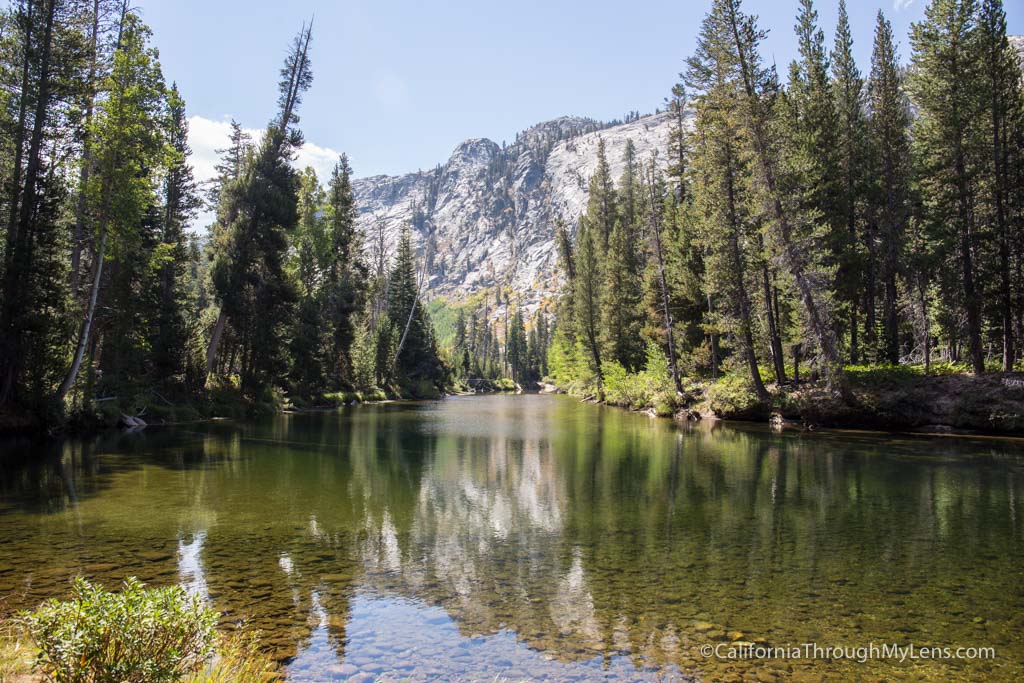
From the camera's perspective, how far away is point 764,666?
17.3 ft

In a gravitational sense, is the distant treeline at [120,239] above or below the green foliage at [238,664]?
above

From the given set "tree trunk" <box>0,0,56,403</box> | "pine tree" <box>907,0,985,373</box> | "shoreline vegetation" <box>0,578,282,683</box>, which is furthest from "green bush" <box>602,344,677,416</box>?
"shoreline vegetation" <box>0,578,282,683</box>

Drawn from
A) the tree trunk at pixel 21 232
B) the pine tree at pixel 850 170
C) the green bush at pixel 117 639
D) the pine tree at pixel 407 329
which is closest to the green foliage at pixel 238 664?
the green bush at pixel 117 639

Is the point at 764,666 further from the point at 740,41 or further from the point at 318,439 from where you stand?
the point at 740,41

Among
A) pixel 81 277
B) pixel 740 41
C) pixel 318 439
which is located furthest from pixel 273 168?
pixel 740 41

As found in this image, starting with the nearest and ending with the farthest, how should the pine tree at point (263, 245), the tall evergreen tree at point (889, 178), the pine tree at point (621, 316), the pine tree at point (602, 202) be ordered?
the tall evergreen tree at point (889, 178) → the pine tree at point (263, 245) → the pine tree at point (621, 316) → the pine tree at point (602, 202)

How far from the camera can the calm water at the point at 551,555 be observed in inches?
225

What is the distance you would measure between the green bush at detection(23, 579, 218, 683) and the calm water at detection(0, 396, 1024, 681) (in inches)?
65.6

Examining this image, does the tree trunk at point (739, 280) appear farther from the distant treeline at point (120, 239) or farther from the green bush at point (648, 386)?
the distant treeline at point (120, 239)

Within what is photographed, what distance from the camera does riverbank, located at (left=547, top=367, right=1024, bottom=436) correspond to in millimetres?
22484

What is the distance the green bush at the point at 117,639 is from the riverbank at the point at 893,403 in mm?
26963

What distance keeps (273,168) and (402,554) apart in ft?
104

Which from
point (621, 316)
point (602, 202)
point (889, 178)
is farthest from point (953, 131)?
point (602, 202)

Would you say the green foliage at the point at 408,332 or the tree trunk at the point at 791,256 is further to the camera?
the green foliage at the point at 408,332
